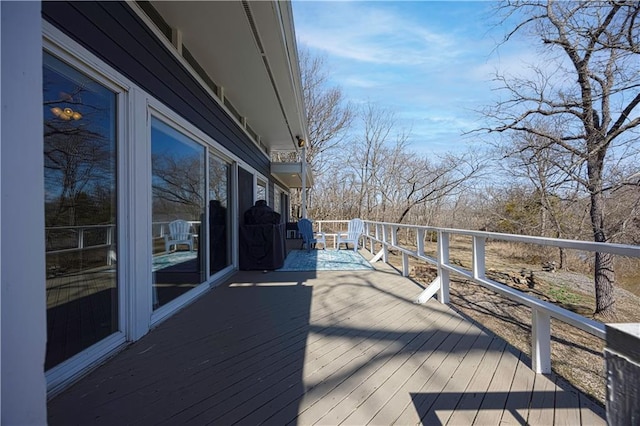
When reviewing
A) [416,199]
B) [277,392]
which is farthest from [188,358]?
[416,199]

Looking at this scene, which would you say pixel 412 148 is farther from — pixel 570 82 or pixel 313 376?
pixel 313 376

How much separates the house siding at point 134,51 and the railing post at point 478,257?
2.91 m

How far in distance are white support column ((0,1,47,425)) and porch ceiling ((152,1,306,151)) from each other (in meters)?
2.64

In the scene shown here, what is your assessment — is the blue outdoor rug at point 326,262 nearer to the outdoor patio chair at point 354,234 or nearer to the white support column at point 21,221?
the outdoor patio chair at point 354,234

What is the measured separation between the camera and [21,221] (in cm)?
62

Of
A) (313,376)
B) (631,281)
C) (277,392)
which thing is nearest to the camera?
(277,392)

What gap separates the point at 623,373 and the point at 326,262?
5.94 metres

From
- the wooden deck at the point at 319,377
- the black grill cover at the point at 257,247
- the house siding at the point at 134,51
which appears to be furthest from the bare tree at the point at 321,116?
the wooden deck at the point at 319,377

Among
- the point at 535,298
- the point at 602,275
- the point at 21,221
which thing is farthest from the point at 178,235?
the point at 602,275

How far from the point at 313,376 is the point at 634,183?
697 cm

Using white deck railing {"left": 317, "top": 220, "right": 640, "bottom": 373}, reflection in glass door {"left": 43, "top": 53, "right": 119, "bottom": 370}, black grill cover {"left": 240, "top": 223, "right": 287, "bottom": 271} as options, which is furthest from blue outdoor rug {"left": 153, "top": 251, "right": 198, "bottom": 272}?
white deck railing {"left": 317, "top": 220, "right": 640, "bottom": 373}

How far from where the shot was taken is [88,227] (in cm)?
194

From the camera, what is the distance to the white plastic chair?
3018 millimetres

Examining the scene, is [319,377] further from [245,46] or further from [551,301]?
[551,301]
